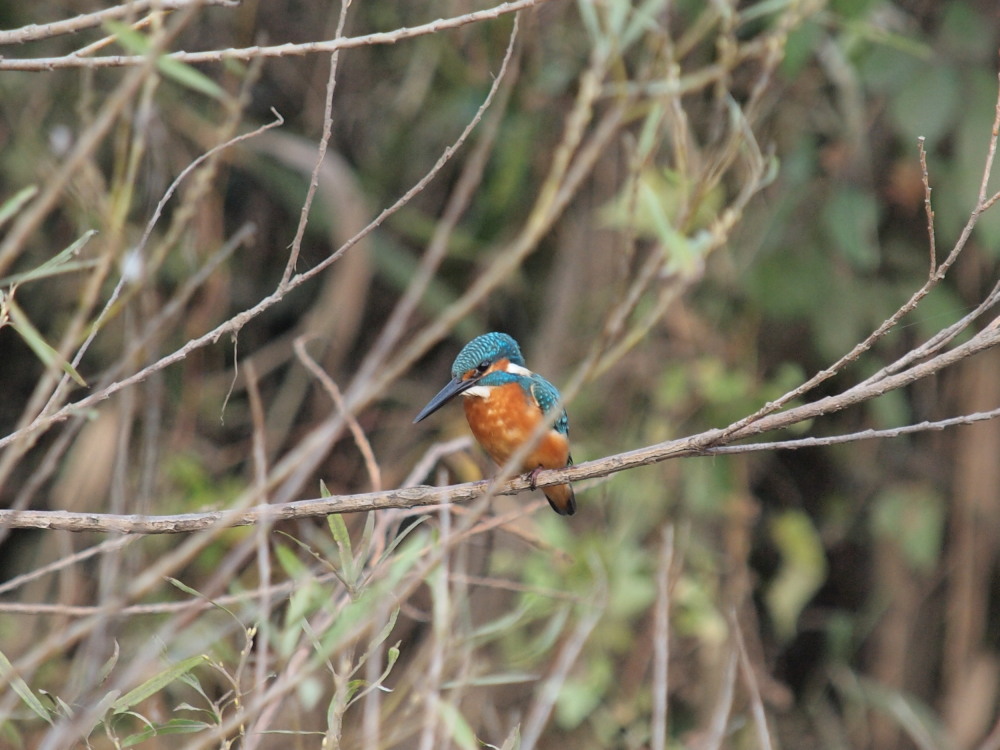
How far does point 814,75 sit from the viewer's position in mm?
3646

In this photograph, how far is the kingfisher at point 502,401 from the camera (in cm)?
267

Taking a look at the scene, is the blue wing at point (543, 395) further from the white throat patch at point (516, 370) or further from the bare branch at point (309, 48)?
the bare branch at point (309, 48)

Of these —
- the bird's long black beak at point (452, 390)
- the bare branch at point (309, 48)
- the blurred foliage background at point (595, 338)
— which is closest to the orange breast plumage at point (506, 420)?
the bird's long black beak at point (452, 390)

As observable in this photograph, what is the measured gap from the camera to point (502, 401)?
2783mm

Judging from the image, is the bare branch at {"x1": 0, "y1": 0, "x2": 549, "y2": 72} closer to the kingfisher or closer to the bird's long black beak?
the bird's long black beak

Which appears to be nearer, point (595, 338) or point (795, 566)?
point (595, 338)

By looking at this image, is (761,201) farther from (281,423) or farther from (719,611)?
(281,423)

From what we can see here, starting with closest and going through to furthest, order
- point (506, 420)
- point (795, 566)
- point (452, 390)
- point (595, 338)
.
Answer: point (452, 390) → point (506, 420) → point (595, 338) → point (795, 566)

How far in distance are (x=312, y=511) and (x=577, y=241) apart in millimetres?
2474

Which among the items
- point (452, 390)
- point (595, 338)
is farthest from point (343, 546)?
point (595, 338)

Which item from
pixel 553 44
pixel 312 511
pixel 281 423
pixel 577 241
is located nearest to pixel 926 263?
pixel 577 241

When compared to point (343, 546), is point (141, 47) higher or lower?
higher

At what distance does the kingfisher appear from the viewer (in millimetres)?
2674

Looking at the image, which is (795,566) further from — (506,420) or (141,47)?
(141,47)
